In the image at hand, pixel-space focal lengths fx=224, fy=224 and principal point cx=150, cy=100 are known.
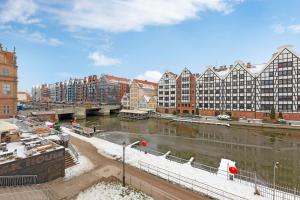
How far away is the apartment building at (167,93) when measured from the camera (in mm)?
95562

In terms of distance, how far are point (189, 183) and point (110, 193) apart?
772 centimetres

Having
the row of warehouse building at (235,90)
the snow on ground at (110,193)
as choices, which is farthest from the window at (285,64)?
the snow on ground at (110,193)

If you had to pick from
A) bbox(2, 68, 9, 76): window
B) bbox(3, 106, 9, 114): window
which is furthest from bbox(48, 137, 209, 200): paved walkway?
bbox(2, 68, 9, 76): window

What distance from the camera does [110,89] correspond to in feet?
445

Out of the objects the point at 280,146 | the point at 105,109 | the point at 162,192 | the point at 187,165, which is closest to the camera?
the point at 162,192

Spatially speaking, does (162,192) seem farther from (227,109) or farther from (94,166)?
(227,109)

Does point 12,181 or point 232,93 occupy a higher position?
point 232,93

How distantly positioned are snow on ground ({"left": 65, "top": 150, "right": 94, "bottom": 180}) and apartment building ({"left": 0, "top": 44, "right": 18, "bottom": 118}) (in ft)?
76.4

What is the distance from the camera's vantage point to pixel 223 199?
62.3ft

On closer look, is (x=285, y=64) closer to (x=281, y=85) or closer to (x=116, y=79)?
(x=281, y=85)

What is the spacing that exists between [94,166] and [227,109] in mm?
63620

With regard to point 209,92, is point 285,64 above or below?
above

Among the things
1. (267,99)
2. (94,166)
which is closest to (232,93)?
(267,99)

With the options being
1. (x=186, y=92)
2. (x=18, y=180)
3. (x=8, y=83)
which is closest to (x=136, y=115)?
(x=186, y=92)
